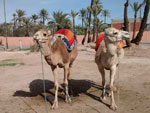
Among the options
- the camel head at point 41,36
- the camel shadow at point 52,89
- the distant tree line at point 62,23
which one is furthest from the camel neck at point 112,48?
the distant tree line at point 62,23

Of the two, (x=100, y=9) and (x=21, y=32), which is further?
(x=21, y=32)

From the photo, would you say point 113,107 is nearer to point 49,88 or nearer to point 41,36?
point 41,36

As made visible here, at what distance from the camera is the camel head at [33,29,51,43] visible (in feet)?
13.8

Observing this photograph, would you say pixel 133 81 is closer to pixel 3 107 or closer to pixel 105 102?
pixel 105 102

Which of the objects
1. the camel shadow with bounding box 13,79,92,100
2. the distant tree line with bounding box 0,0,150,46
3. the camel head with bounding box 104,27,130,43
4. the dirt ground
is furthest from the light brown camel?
the distant tree line with bounding box 0,0,150,46

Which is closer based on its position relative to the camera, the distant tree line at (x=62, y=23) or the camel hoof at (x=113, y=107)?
the camel hoof at (x=113, y=107)

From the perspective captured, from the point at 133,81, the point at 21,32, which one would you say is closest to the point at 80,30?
the point at 21,32

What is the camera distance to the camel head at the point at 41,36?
4.22 metres

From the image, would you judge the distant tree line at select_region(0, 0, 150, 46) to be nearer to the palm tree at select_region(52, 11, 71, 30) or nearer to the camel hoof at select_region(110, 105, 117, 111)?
the palm tree at select_region(52, 11, 71, 30)

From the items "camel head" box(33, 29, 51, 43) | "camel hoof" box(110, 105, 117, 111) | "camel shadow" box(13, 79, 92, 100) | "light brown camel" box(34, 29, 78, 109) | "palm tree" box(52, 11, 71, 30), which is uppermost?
"palm tree" box(52, 11, 71, 30)

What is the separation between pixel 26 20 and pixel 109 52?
54.2 meters

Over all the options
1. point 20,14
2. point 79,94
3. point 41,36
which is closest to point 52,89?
point 79,94

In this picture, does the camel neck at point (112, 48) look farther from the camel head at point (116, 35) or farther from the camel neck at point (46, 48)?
the camel neck at point (46, 48)

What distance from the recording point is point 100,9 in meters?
35.3
